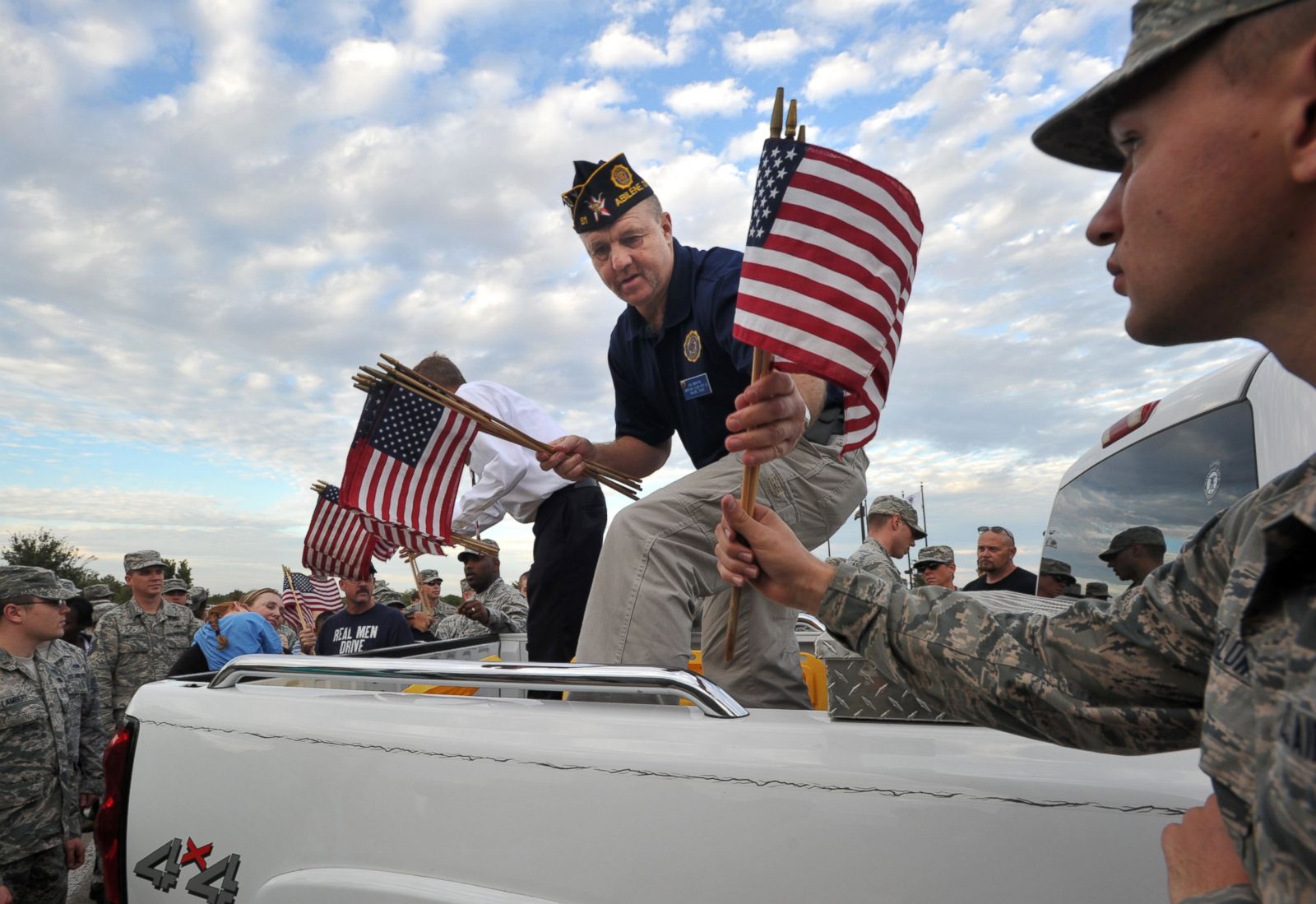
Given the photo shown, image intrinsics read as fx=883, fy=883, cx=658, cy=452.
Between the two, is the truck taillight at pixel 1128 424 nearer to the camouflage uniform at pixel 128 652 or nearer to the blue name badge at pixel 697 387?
the blue name badge at pixel 697 387

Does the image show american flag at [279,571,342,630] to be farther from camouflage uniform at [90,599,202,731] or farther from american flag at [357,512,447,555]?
american flag at [357,512,447,555]

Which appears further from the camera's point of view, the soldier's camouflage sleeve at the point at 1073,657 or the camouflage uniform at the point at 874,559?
the camouflage uniform at the point at 874,559

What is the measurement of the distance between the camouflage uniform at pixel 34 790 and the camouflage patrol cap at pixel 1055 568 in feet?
16.5

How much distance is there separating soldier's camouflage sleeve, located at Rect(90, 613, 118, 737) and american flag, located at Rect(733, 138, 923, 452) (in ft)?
23.5

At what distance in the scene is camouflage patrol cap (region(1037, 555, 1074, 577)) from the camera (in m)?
3.50

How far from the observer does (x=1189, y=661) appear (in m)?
1.21

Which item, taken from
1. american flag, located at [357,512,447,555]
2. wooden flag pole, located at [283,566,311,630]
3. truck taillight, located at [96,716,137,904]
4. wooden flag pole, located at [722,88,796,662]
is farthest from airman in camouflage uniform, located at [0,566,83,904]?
wooden flag pole, located at [283,566,311,630]

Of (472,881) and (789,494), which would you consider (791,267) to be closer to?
(789,494)

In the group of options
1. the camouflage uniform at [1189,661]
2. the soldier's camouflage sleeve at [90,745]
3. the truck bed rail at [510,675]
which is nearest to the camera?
the camouflage uniform at [1189,661]

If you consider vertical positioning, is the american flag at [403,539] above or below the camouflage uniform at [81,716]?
above

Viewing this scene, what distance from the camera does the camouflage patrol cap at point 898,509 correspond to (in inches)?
267

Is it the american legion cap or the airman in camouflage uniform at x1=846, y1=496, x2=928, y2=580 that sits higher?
the american legion cap

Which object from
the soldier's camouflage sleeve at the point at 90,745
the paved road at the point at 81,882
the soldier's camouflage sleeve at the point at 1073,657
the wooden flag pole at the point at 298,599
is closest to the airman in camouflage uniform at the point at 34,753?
the soldier's camouflage sleeve at the point at 90,745

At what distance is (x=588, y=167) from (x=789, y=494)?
1319mm
